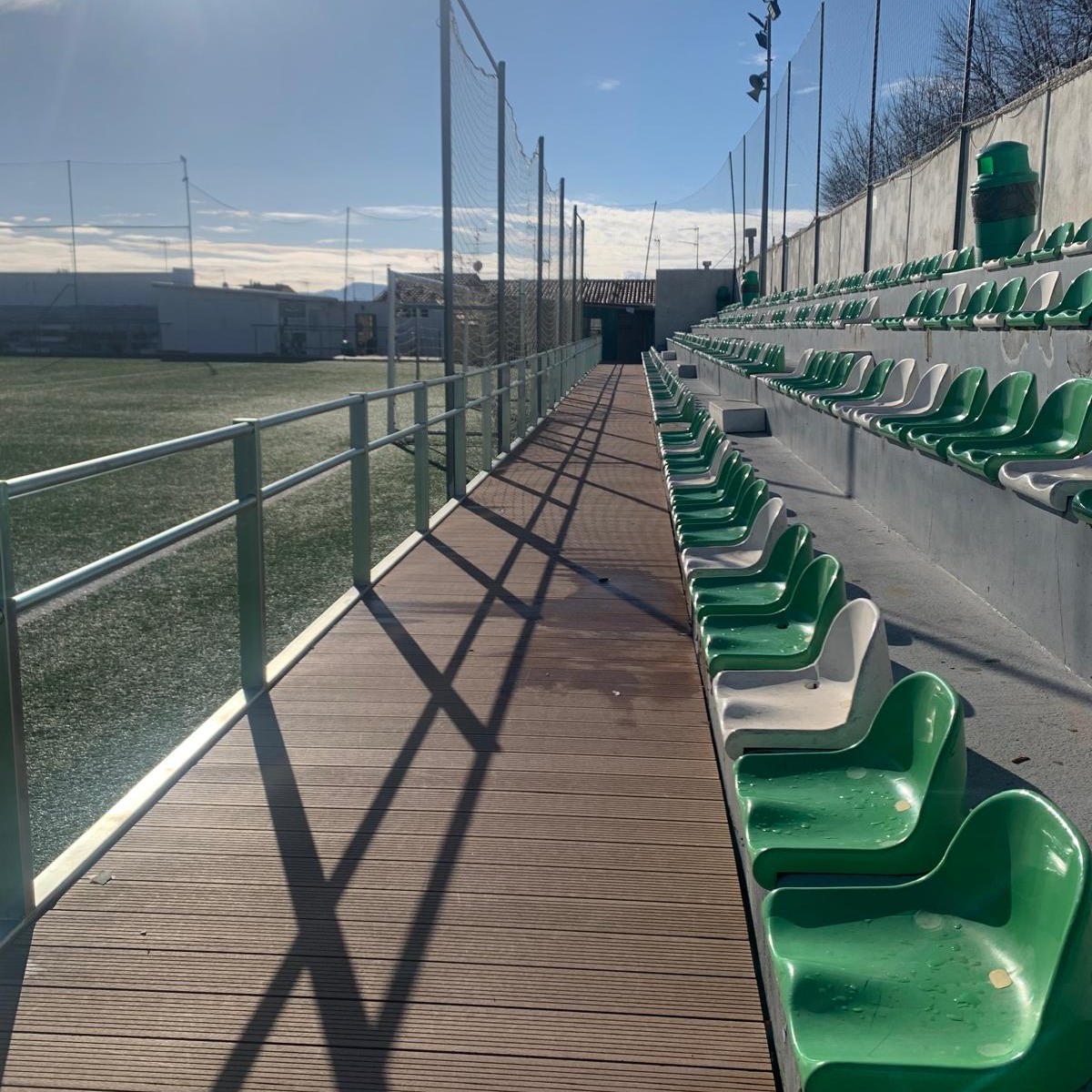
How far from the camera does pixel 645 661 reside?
429 cm

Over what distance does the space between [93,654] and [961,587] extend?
11.5 ft

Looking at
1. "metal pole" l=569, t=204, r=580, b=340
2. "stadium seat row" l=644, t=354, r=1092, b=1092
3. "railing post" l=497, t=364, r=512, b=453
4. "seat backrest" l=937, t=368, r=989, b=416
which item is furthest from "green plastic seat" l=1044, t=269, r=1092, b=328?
"metal pole" l=569, t=204, r=580, b=340

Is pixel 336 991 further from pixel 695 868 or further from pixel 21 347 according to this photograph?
pixel 21 347

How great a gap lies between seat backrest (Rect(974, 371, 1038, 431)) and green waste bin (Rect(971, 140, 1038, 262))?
175 inches

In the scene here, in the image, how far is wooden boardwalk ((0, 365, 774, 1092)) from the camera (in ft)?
6.49

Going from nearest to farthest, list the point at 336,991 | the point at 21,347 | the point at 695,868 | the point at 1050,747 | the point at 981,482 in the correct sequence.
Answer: the point at 336,991, the point at 1050,747, the point at 695,868, the point at 981,482, the point at 21,347

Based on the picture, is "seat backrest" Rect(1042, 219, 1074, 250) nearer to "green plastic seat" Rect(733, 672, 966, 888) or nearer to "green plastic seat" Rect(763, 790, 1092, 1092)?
"green plastic seat" Rect(733, 672, 966, 888)

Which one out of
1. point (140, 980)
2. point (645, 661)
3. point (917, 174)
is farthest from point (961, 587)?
point (917, 174)

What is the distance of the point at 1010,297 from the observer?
17.5 ft

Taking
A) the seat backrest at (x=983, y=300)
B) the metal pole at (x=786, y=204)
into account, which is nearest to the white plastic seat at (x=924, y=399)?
the seat backrest at (x=983, y=300)

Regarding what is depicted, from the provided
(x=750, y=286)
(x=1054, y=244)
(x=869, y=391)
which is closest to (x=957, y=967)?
(x=869, y=391)

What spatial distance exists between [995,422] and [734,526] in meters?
1.00

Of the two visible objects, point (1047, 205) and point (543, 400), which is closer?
point (1047, 205)

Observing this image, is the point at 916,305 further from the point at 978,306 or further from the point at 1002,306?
the point at 1002,306
